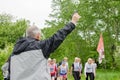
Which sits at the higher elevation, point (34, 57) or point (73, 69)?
point (34, 57)

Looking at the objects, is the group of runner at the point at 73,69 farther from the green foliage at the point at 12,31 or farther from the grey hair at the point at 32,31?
the green foliage at the point at 12,31

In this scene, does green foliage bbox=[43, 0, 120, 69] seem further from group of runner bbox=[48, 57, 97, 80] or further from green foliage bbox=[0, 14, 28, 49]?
group of runner bbox=[48, 57, 97, 80]

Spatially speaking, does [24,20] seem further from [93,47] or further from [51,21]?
[93,47]

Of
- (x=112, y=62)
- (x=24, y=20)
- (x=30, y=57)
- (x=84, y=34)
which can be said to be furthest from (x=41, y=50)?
(x=24, y=20)

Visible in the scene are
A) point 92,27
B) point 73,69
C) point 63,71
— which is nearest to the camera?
point 63,71

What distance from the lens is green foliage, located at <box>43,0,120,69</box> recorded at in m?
66.4

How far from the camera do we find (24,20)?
79.1 m

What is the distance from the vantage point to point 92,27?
2734 inches

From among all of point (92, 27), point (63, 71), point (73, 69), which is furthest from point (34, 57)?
point (92, 27)

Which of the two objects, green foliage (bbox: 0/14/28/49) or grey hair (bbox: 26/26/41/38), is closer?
grey hair (bbox: 26/26/41/38)

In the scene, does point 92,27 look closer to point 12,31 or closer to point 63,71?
point 12,31

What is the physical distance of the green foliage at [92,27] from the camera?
66438 millimetres

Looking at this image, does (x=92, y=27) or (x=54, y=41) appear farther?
(x=92, y=27)

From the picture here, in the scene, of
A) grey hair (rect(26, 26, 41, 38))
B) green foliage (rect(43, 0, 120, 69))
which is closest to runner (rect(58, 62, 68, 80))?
grey hair (rect(26, 26, 41, 38))
